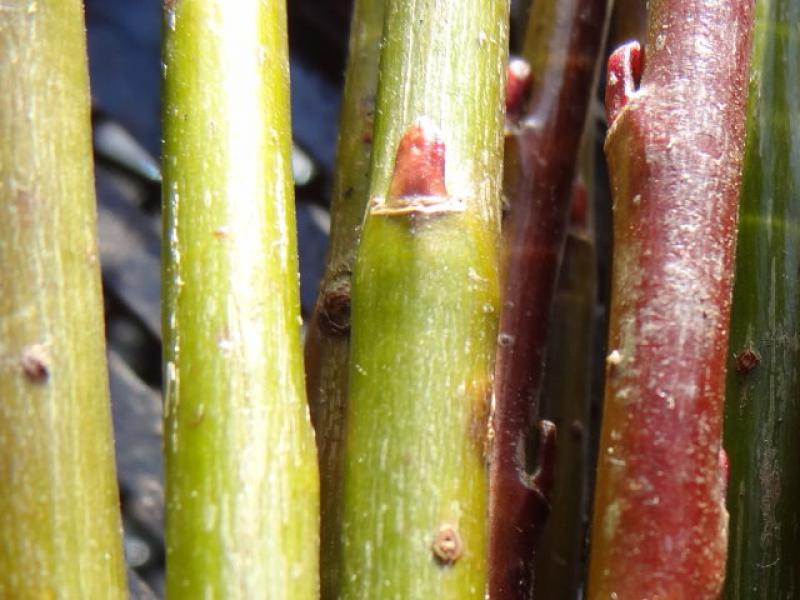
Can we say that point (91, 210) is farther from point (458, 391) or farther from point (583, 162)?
point (583, 162)

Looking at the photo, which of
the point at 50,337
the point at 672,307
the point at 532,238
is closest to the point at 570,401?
the point at 532,238

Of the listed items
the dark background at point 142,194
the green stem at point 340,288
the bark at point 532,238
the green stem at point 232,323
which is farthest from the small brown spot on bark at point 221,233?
the dark background at point 142,194

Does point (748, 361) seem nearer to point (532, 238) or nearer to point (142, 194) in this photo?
point (532, 238)

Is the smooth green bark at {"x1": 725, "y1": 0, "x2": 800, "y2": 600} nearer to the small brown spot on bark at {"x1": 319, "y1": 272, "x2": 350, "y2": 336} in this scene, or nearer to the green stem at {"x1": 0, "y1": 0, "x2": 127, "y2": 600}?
the small brown spot on bark at {"x1": 319, "y1": 272, "x2": 350, "y2": 336}

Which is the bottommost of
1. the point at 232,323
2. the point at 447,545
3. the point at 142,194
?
the point at 447,545

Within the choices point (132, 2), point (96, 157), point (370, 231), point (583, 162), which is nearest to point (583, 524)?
point (583, 162)
